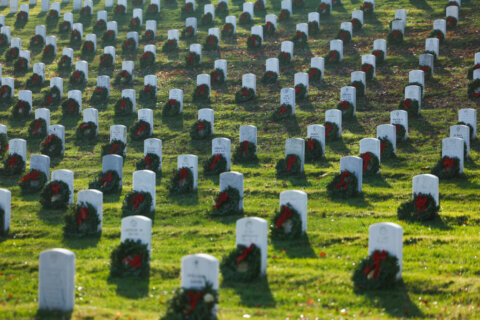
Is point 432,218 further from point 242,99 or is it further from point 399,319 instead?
point 242,99

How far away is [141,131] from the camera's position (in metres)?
23.3

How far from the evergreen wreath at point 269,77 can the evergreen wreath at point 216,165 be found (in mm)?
8289

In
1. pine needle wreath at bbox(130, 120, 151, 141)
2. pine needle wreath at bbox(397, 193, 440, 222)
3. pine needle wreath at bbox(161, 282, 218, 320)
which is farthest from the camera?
pine needle wreath at bbox(130, 120, 151, 141)

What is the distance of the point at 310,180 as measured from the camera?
62.1ft

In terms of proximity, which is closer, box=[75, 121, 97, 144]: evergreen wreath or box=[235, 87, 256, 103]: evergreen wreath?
box=[75, 121, 97, 144]: evergreen wreath

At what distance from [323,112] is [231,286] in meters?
13.2

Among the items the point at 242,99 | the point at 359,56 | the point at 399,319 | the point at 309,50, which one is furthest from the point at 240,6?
the point at 399,319

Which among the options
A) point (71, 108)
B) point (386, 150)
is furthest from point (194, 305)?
point (71, 108)

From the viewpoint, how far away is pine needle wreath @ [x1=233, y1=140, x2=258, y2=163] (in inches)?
824

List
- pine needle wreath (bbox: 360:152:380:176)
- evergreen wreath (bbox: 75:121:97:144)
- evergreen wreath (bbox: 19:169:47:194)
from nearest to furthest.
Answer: pine needle wreath (bbox: 360:152:380:176) < evergreen wreath (bbox: 19:169:47:194) < evergreen wreath (bbox: 75:121:97:144)

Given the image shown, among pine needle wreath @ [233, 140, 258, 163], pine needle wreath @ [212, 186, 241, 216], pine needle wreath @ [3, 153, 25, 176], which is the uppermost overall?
pine needle wreath @ [233, 140, 258, 163]

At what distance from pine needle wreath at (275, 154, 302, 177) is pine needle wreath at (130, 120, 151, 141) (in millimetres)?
5802

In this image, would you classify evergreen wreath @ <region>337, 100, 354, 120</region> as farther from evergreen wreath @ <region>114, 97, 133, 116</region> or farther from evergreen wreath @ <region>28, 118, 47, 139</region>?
evergreen wreath @ <region>28, 118, 47, 139</region>

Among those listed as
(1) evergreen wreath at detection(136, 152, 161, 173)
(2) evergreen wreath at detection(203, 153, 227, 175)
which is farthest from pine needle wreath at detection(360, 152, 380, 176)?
(1) evergreen wreath at detection(136, 152, 161, 173)
